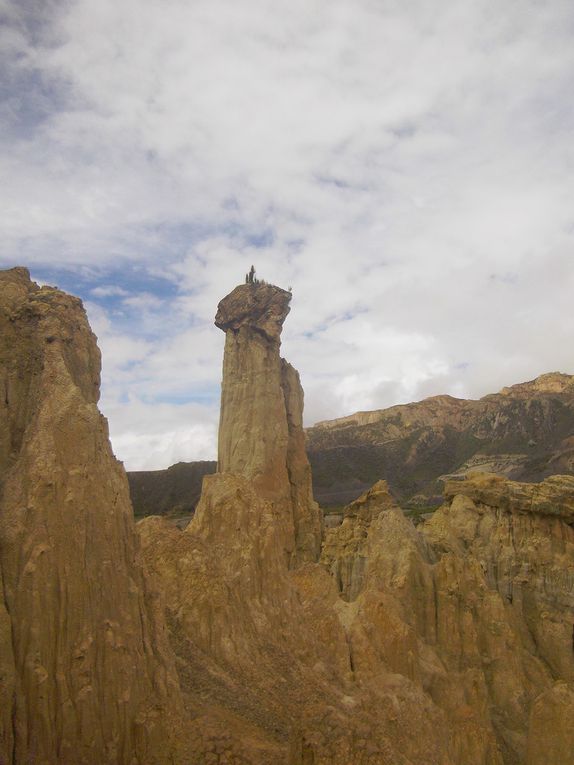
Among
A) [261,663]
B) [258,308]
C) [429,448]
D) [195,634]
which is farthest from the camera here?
[429,448]

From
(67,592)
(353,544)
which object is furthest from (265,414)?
(67,592)

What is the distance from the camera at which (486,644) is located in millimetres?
18812

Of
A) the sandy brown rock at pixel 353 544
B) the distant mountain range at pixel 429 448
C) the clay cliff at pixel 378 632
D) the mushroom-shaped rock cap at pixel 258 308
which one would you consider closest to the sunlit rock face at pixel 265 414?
the mushroom-shaped rock cap at pixel 258 308

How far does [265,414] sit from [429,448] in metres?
78.8

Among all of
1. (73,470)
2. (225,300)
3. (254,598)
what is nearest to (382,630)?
(254,598)

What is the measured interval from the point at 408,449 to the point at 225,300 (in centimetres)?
7957

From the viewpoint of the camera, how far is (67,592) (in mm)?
6926

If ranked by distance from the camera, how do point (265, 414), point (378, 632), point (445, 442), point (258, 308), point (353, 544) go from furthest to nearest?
point (445, 442), point (258, 308), point (265, 414), point (353, 544), point (378, 632)

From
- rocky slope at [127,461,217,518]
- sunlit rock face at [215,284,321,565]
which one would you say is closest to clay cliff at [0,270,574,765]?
sunlit rock face at [215,284,321,565]

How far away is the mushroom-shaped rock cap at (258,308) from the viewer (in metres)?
34.8

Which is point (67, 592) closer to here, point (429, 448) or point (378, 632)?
point (378, 632)

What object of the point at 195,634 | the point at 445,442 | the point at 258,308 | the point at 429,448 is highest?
the point at 258,308

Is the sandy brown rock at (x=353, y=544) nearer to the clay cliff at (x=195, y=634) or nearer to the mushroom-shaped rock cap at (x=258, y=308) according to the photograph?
the clay cliff at (x=195, y=634)

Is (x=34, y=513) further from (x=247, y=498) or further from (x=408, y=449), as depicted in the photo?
(x=408, y=449)
